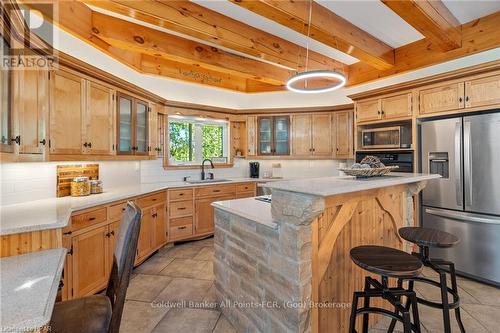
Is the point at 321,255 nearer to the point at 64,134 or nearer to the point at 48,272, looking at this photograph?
the point at 48,272

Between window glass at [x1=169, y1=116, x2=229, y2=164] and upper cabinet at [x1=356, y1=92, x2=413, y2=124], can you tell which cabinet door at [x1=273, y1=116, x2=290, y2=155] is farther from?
upper cabinet at [x1=356, y1=92, x2=413, y2=124]

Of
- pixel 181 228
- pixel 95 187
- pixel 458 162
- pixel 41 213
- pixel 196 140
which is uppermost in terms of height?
pixel 196 140

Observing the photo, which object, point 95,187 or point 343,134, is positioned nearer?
point 95,187

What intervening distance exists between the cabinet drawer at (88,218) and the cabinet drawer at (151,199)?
0.56m

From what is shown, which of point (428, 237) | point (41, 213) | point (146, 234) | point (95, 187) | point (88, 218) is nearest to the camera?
point (428, 237)

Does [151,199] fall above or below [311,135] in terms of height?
below

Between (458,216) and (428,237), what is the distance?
1.55 metres

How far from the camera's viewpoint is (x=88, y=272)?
89.2 inches

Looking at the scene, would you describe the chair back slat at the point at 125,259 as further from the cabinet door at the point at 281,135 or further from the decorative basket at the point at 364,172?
the cabinet door at the point at 281,135

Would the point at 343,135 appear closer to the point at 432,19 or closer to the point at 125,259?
the point at 432,19

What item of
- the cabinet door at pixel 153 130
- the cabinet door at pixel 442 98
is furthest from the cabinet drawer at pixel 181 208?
the cabinet door at pixel 442 98

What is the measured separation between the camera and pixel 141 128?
3.58m

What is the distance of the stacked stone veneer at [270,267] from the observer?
1.40 metres

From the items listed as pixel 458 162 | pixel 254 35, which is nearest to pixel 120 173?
pixel 254 35
